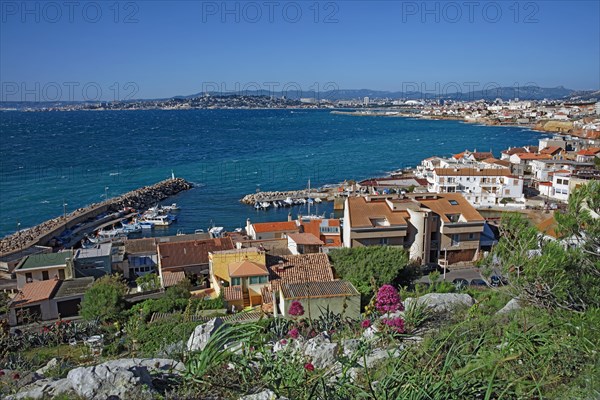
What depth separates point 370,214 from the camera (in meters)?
19.5

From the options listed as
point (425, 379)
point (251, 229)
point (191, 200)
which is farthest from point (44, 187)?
point (425, 379)

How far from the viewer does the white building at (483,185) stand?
3256 centimetres

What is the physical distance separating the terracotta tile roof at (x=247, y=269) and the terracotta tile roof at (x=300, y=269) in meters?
0.35

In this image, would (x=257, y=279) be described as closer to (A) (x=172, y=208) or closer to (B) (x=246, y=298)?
(B) (x=246, y=298)

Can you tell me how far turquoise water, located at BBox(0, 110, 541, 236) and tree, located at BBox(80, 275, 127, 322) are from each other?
59.7 feet

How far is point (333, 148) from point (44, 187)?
1590 inches

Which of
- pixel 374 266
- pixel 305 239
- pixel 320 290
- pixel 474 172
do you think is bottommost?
pixel 305 239

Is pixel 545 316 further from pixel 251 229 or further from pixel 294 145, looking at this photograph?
pixel 294 145

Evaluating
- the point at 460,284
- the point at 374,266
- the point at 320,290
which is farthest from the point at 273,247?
the point at 320,290

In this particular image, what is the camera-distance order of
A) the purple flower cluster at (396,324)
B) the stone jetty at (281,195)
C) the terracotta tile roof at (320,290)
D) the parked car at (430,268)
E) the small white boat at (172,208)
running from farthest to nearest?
the stone jetty at (281,195)
the small white boat at (172,208)
the parked car at (430,268)
the terracotta tile roof at (320,290)
the purple flower cluster at (396,324)

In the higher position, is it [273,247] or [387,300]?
[387,300]

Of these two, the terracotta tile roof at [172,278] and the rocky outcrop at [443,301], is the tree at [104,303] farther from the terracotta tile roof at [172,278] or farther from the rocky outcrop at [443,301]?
the rocky outcrop at [443,301]

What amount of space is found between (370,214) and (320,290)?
9.98m

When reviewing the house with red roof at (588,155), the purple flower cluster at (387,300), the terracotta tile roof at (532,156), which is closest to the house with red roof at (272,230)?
the purple flower cluster at (387,300)
